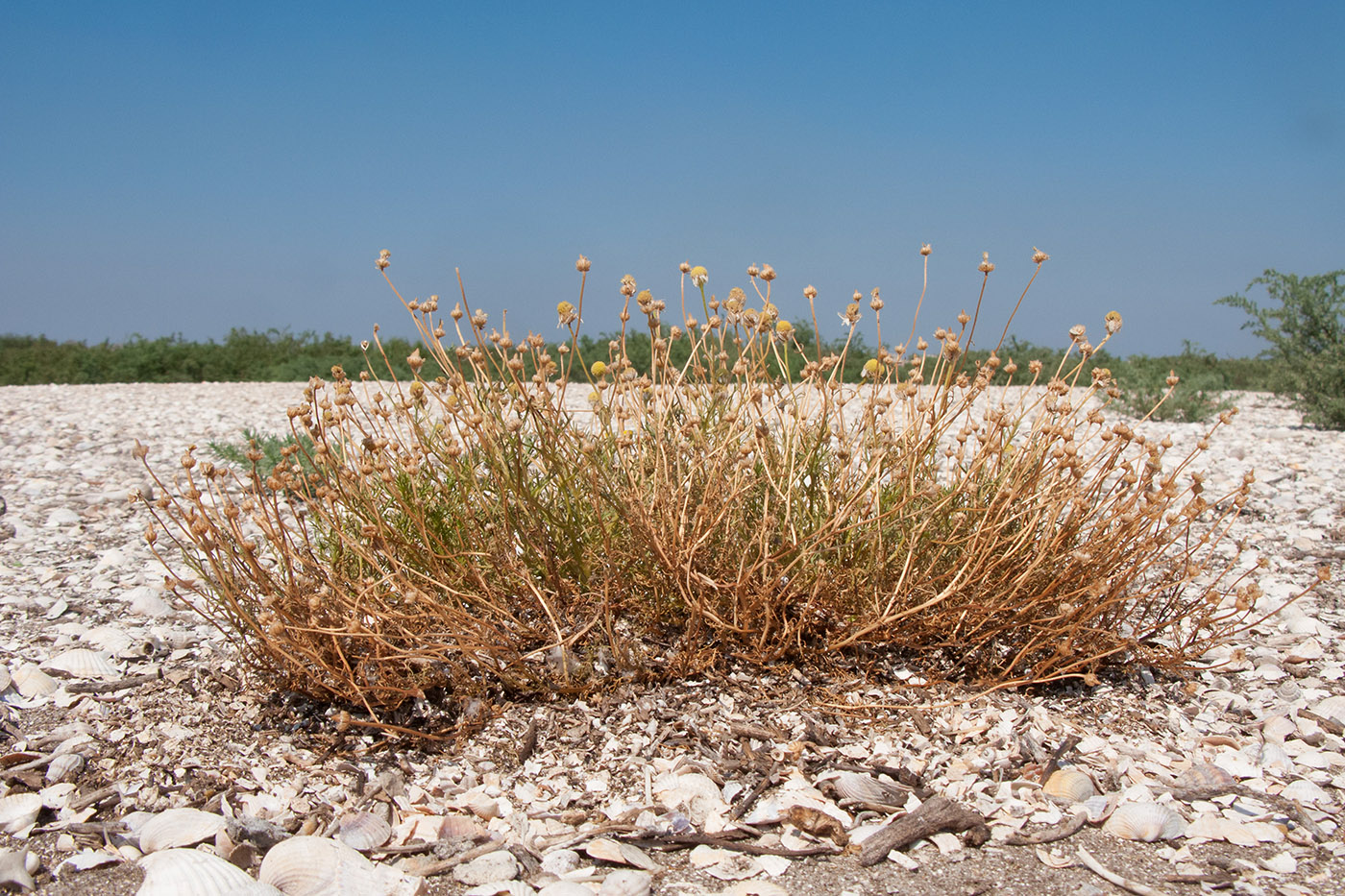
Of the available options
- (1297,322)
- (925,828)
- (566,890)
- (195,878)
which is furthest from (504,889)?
(1297,322)

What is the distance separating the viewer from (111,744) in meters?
2.41

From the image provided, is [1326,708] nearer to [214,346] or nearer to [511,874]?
[511,874]

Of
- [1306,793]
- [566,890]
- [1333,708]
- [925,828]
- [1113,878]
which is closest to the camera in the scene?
[566,890]

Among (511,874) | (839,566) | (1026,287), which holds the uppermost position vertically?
(1026,287)

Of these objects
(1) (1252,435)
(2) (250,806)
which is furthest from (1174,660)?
(1) (1252,435)

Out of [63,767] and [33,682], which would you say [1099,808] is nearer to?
[63,767]

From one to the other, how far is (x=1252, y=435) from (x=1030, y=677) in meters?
5.68

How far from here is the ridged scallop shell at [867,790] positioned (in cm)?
215

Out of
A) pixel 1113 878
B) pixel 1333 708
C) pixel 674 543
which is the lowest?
pixel 1113 878

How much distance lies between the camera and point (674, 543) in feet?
7.53

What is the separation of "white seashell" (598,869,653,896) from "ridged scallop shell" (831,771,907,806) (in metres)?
0.52

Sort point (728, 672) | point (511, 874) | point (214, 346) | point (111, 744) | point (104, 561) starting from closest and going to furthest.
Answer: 1. point (511, 874)
2. point (111, 744)
3. point (728, 672)
4. point (104, 561)
5. point (214, 346)

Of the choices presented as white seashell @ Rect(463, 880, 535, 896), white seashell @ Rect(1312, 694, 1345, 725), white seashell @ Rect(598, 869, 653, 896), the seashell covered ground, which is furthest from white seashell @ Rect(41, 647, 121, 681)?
white seashell @ Rect(1312, 694, 1345, 725)

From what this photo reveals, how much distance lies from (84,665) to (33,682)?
0.13 meters
